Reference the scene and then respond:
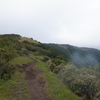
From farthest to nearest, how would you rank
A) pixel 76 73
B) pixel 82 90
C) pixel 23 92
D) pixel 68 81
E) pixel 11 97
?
pixel 76 73
pixel 68 81
pixel 82 90
pixel 23 92
pixel 11 97

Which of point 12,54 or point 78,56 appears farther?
point 78,56

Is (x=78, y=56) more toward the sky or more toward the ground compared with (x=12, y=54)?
more toward the ground

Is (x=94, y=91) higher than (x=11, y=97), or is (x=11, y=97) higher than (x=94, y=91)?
(x=94, y=91)

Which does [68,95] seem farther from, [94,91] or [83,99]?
[94,91]

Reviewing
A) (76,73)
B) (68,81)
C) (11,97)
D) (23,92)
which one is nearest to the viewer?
(11,97)

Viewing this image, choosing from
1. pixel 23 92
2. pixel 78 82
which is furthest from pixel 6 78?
pixel 78 82

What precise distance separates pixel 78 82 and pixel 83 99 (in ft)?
6.34

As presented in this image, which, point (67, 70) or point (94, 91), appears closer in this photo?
point (94, 91)

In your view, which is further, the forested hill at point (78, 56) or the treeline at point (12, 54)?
the forested hill at point (78, 56)

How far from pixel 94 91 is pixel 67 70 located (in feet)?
15.0

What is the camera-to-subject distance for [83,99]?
9211mm

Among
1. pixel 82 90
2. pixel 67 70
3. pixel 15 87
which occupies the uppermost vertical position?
pixel 67 70

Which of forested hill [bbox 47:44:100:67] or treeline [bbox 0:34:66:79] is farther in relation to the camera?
forested hill [bbox 47:44:100:67]

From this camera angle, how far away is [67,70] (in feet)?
46.7
